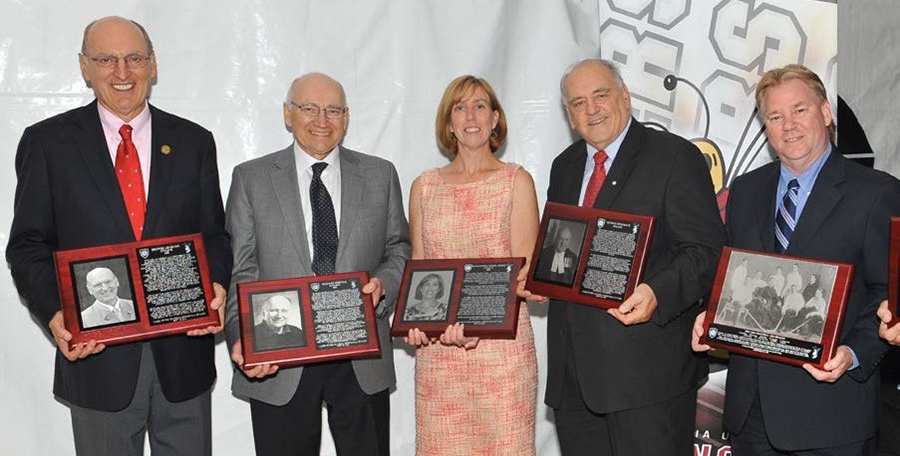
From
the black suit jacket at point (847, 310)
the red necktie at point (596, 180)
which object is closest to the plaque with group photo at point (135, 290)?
the red necktie at point (596, 180)

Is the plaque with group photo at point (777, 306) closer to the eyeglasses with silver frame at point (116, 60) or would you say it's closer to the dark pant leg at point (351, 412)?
the dark pant leg at point (351, 412)

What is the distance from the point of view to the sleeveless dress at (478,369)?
3891mm

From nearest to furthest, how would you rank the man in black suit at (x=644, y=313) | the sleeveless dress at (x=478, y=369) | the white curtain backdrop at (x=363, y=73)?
1. the man in black suit at (x=644, y=313)
2. the sleeveless dress at (x=478, y=369)
3. the white curtain backdrop at (x=363, y=73)

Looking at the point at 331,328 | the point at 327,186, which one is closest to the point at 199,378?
the point at 331,328

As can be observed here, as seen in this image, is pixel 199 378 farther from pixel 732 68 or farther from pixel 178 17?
pixel 732 68

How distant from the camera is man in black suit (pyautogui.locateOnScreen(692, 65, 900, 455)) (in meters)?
2.99

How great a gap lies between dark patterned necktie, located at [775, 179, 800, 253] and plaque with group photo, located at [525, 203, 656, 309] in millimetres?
433

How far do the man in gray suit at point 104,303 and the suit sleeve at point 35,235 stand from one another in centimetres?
22

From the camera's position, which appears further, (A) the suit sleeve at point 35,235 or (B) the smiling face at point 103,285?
(A) the suit sleeve at point 35,235

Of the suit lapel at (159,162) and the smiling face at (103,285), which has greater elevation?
the suit lapel at (159,162)

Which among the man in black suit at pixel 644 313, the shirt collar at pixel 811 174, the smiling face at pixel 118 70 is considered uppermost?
the smiling face at pixel 118 70

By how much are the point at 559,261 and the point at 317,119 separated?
1.18 m

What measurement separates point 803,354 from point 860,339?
210 mm

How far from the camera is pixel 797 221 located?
3.11 m
